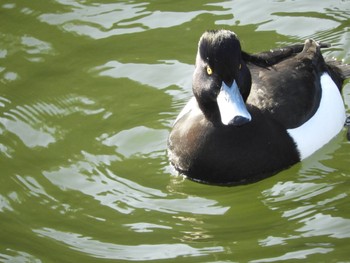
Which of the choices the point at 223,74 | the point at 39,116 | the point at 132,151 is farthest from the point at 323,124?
the point at 39,116

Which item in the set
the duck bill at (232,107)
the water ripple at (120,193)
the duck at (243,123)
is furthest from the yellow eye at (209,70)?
the water ripple at (120,193)

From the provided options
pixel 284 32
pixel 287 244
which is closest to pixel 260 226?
pixel 287 244

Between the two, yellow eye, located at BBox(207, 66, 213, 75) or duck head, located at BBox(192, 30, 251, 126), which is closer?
duck head, located at BBox(192, 30, 251, 126)

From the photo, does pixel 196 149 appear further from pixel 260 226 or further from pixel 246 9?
pixel 246 9

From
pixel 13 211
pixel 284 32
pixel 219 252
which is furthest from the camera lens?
pixel 284 32

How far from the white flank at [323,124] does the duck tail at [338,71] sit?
→ 0.18m

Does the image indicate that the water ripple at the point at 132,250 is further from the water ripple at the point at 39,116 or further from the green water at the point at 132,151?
the water ripple at the point at 39,116

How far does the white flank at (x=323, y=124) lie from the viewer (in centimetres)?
714

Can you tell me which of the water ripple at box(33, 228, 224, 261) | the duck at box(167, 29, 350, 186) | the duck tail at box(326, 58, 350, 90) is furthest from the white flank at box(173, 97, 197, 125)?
the water ripple at box(33, 228, 224, 261)

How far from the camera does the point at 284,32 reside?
Result: 898 cm

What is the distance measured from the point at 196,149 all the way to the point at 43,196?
4.17 ft

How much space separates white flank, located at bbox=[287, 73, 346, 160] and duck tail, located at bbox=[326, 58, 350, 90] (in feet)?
0.58

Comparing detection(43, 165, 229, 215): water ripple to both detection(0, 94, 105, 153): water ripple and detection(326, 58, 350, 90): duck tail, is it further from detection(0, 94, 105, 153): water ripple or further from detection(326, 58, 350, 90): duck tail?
detection(326, 58, 350, 90): duck tail

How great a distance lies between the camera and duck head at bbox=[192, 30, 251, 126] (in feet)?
21.1
